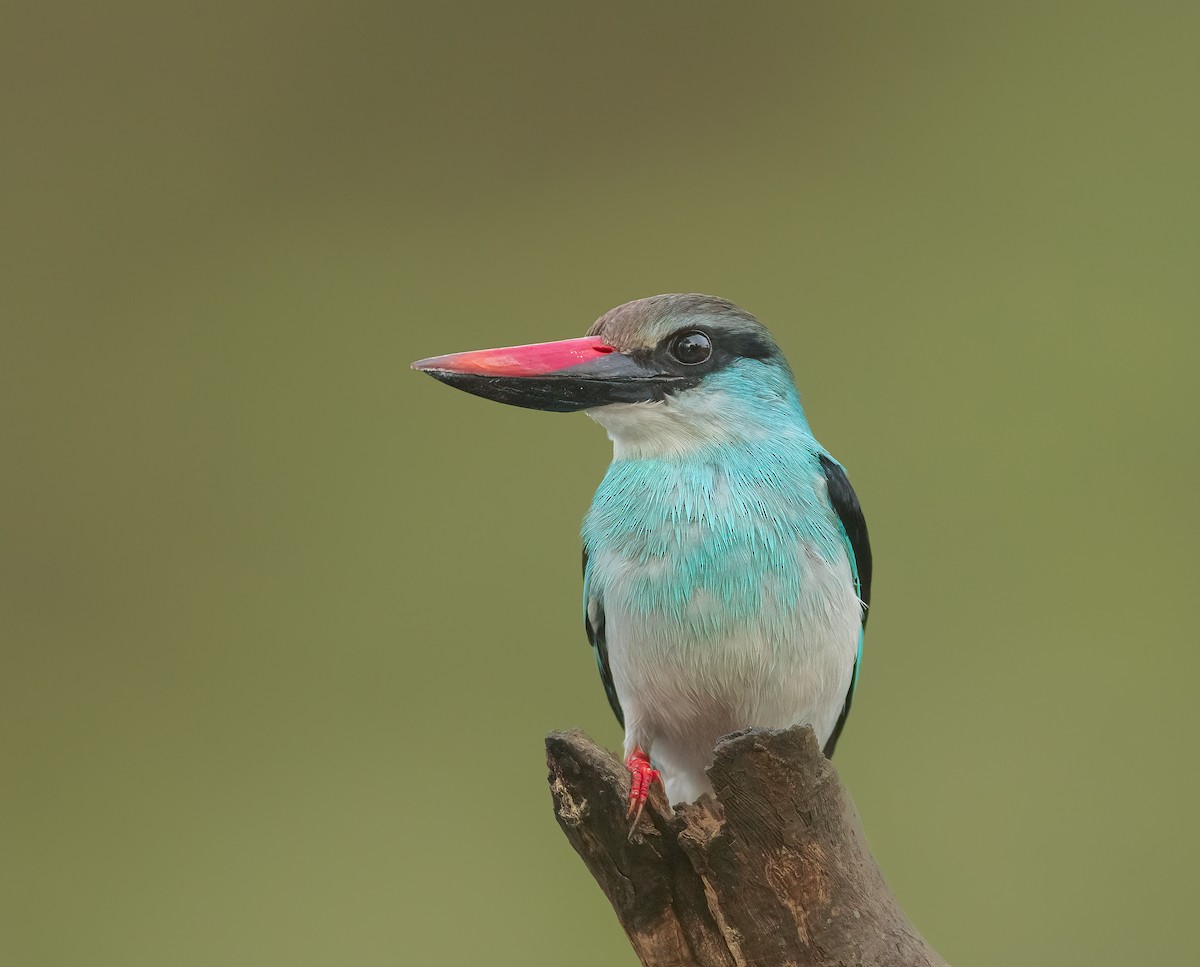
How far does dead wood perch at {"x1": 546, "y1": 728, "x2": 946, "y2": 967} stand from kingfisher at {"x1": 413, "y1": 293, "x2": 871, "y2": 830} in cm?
13

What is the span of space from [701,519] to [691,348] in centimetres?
27

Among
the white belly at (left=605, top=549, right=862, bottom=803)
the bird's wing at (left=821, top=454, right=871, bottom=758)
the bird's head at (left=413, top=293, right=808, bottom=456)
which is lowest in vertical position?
the white belly at (left=605, top=549, right=862, bottom=803)

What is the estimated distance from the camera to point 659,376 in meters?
1.90

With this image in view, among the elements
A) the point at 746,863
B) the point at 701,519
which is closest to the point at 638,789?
the point at 746,863

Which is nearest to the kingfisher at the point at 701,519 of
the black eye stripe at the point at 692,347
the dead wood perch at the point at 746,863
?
the black eye stripe at the point at 692,347

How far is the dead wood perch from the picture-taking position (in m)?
1.56

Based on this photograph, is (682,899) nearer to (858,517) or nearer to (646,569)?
(646,569)

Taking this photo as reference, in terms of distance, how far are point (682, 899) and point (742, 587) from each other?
17.7 inches

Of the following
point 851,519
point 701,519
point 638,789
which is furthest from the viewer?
point 851,519

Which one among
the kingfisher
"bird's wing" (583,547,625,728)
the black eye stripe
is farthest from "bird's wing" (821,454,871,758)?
"bird's wing" (583,547,625,728)

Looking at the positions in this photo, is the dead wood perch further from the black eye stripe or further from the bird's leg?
the black eye stripe

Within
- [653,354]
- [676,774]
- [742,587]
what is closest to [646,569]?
[742,587]

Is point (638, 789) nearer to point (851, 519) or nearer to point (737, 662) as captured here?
point (737, 662)

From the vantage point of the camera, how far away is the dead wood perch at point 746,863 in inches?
61.4
